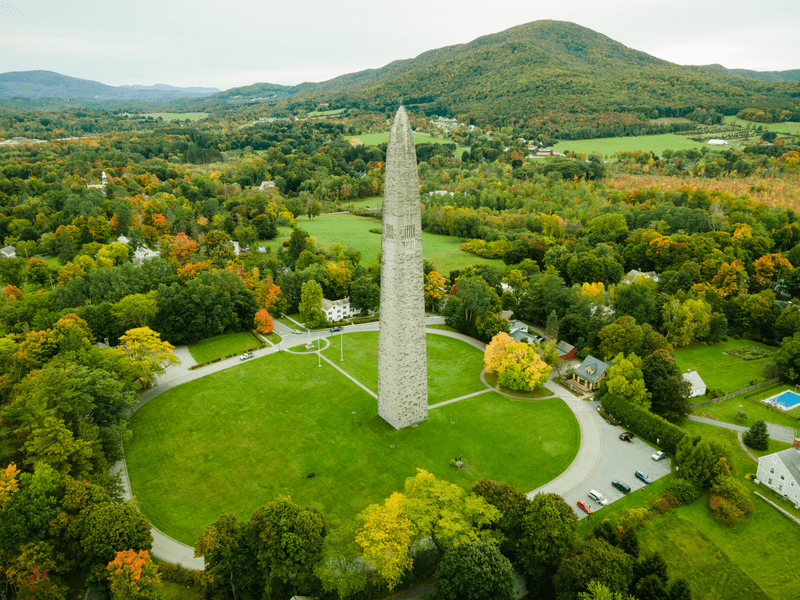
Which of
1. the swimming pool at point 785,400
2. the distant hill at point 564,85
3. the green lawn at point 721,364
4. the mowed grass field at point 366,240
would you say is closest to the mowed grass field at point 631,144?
the distant hill at point 564,85

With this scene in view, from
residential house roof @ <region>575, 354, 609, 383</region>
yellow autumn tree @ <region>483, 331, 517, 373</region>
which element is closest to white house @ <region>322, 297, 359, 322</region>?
yellow autumn tree @ <region>483, 331, 517, 373</region>

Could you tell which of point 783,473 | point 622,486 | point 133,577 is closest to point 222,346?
point 133,577

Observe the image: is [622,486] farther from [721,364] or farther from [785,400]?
[721,364]

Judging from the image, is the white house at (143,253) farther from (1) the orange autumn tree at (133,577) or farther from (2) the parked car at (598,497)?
(2) the parked car at (598,497)

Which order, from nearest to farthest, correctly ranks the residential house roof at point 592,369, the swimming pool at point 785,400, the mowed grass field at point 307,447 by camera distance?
1. the mowed grass field at point 307,447
2. the swimming pool at point 785,400
3. the residential house roof at point 592,369

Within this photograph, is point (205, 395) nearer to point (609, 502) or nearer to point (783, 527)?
point (609, 502)

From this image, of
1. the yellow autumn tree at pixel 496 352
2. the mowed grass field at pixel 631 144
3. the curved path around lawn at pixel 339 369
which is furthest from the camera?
the mowed grass field at pixel 631 144
